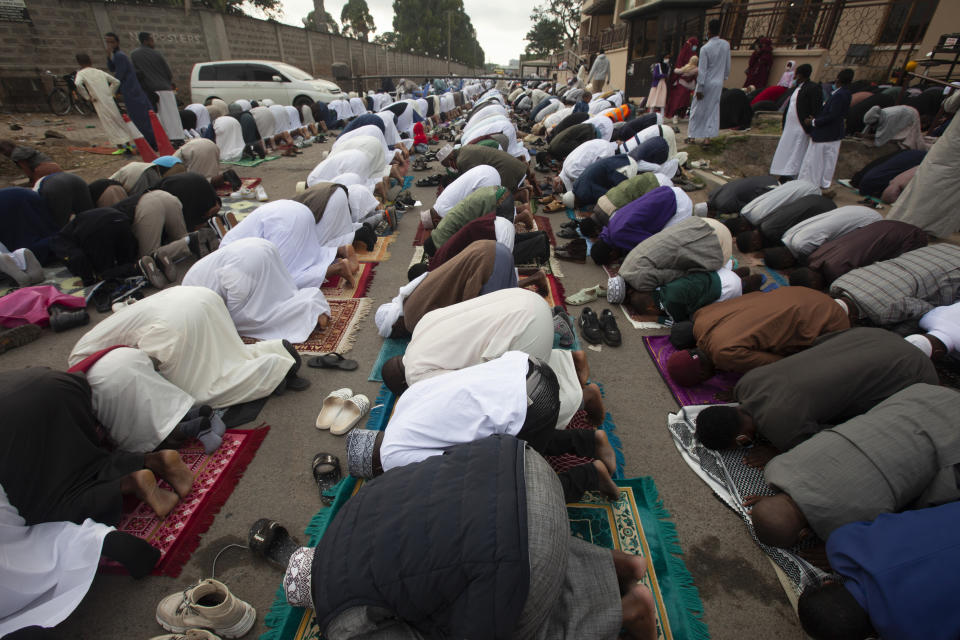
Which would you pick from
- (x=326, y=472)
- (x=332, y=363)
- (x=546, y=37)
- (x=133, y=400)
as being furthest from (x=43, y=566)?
(x=546, y=37)

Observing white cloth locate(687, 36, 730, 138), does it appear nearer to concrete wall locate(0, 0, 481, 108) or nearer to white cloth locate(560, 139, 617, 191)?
white cloth locate(560, 139, 617, 191)

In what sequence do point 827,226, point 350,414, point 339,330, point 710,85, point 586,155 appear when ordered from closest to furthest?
point 350,414 < point 339,330 < point 827,226 < point 586,155 < point 710,85

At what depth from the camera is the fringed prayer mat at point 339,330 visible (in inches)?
125

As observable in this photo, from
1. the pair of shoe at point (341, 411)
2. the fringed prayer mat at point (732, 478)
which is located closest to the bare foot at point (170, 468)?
the pair of shoe at point (341, 411)

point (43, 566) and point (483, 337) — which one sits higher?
point (483, 337)

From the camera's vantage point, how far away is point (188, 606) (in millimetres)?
1580

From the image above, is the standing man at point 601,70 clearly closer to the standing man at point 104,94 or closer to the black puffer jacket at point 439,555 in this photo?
the standing man at point 104,94

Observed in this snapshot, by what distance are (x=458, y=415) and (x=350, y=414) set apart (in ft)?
3.69

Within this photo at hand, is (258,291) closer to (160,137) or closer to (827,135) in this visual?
(160,137)

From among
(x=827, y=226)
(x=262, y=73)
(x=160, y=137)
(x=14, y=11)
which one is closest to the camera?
(x=827, y=226)

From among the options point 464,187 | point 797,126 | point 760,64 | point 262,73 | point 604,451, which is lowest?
point 604,451

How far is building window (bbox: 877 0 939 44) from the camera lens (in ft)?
28.7

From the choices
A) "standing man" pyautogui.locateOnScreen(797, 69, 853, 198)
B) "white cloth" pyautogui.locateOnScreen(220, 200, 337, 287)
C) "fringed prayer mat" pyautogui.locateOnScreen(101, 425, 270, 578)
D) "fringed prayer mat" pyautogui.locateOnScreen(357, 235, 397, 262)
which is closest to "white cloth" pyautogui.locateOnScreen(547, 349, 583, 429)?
"fringed prayer mat" pyautogui.locateOnScreen(101, 425, 270, 578)

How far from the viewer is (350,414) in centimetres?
253
